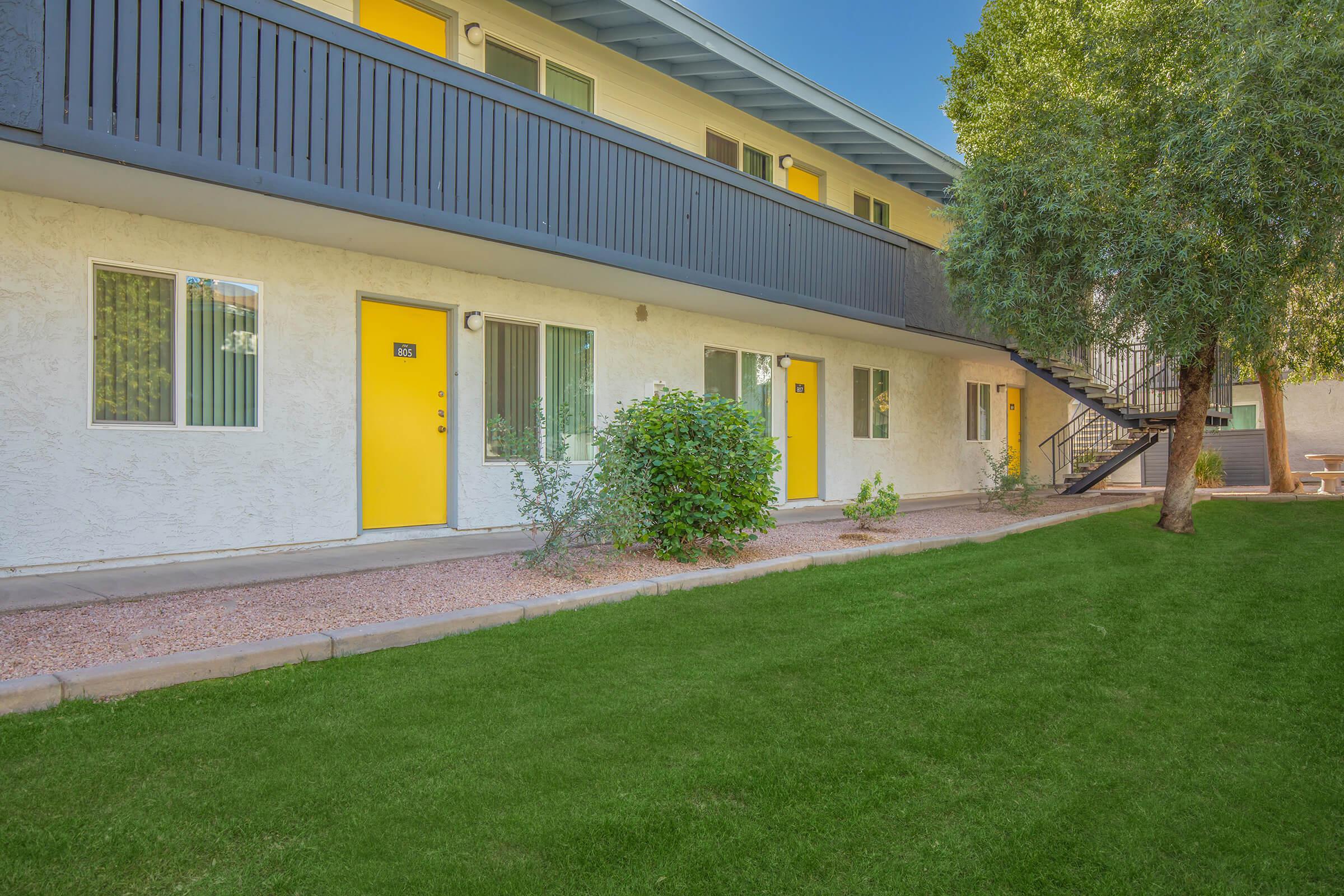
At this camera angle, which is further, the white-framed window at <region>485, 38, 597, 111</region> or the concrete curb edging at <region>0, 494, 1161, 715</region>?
the white-framed window at <region>485, 38, 597, 111</region>

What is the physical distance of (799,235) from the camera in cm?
1116

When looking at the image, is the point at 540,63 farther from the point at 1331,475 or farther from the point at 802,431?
the point at 1331,475

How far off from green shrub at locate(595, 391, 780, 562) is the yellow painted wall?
4.77m

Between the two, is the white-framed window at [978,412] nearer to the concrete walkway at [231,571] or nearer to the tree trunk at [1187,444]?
the tree trunk at [1187,444]

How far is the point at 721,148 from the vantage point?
1248 centimetres

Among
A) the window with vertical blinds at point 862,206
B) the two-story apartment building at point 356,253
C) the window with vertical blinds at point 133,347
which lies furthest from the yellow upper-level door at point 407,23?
the window with vertical blinds at point 862,206

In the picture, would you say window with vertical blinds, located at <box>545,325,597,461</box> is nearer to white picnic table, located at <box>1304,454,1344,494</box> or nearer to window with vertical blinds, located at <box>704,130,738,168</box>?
window with vertical blinds, located at <box>704,130,738,168</box>

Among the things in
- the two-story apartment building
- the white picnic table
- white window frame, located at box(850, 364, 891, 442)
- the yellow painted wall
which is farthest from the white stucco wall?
the white picnic table

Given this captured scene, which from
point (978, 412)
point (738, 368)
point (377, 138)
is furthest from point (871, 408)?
point (377, 138)

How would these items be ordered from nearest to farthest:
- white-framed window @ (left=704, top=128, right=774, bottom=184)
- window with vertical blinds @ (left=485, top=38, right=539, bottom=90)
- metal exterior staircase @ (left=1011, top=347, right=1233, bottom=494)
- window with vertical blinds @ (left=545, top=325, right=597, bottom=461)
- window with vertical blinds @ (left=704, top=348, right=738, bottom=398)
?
1. window with vertical blinds @ (left=485, top=38, right=539, bottom=90)
2. window with vertical blinds @ (left=545, top=325, right=597, bottom=461)
3. window with vertical blinds @ (left=704, top=348, right=738, bottom=398)
4. white-framed window @ (left=704, top=128, right=774, bottom=184)
5. metal exterior staircase @ (left=1011, top=347, right=1233, bottom=494)

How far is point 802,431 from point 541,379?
17.9 ft

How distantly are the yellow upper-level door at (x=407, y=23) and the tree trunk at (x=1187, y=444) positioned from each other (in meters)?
10.1

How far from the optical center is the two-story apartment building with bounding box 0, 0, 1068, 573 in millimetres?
5898

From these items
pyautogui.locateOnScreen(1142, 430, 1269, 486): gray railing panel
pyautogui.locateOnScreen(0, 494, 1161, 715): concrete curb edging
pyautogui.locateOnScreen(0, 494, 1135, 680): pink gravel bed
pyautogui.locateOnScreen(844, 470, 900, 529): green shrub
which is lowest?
pyautogui.locateOnScreen(0, 494, 1161, 715): concrete curb edging
